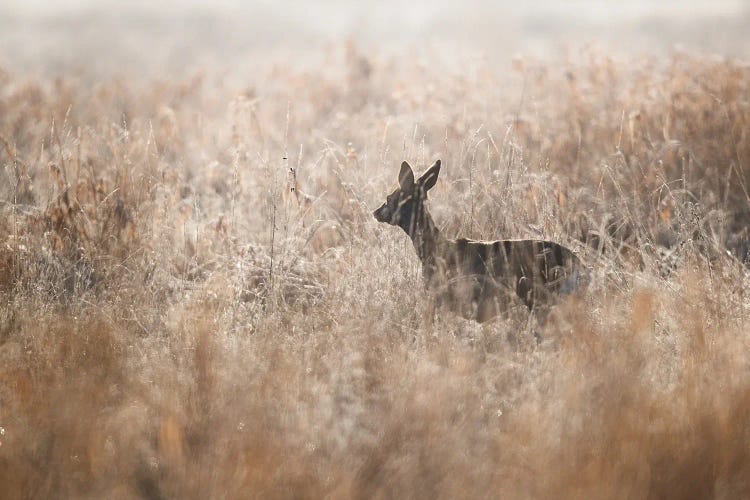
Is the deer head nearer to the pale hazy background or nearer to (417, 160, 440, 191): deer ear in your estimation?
(417, 160, 440, 191): deer ear

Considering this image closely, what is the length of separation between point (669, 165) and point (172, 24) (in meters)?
24.9

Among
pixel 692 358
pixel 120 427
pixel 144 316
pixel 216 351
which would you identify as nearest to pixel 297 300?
pixel 144 316

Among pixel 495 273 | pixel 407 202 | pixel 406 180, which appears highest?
Answer: pixel 406 180

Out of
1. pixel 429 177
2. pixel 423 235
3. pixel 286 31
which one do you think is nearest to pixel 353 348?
pixel 423 235

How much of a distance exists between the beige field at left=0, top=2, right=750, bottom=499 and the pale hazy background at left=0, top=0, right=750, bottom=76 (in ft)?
18.6

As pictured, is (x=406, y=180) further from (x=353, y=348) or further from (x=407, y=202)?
(x=353, y=348)

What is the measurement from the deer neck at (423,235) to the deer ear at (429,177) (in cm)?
11

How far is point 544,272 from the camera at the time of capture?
4.40m

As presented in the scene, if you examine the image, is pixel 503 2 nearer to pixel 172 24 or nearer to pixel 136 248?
pixel 136 248

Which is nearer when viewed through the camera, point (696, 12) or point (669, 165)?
point (669, 165)

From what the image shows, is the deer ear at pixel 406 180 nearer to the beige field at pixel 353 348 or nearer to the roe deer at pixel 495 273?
the roe deer at pixel 495 273

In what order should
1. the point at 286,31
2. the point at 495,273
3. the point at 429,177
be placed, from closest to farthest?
the point at 495,273
the point at 429,177
the point at 286,31

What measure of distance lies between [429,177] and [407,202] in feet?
0.54

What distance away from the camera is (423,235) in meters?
4.80
